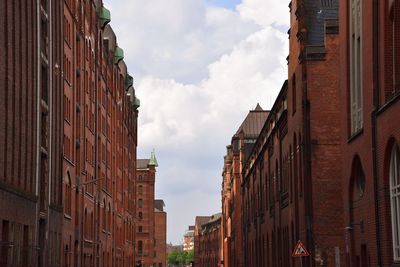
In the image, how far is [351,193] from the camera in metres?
30.8

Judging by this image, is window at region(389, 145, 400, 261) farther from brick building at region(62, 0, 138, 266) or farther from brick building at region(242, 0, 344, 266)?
brick building at region(62, 0, 138, 266)

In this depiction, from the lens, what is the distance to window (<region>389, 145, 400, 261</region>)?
80.9ft

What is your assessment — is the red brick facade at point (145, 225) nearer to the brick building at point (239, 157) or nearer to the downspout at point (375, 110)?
the brick building at point (239, 157)

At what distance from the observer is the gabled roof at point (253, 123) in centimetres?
10250

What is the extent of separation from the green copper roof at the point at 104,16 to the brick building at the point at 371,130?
4448 cm

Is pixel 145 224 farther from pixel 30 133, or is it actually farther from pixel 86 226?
pixel 30 133

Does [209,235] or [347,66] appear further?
[209,235]

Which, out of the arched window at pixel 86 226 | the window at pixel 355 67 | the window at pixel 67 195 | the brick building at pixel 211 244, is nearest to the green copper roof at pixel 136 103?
the brick building at pixel 211 244

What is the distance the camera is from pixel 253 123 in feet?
340

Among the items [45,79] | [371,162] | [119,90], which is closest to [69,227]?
[45,79]

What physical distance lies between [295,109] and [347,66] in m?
10.1

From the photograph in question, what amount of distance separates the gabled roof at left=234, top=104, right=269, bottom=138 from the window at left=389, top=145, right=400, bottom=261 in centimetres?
7643

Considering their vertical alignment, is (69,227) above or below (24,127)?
below

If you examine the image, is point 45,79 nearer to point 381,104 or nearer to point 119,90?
point 381,104
